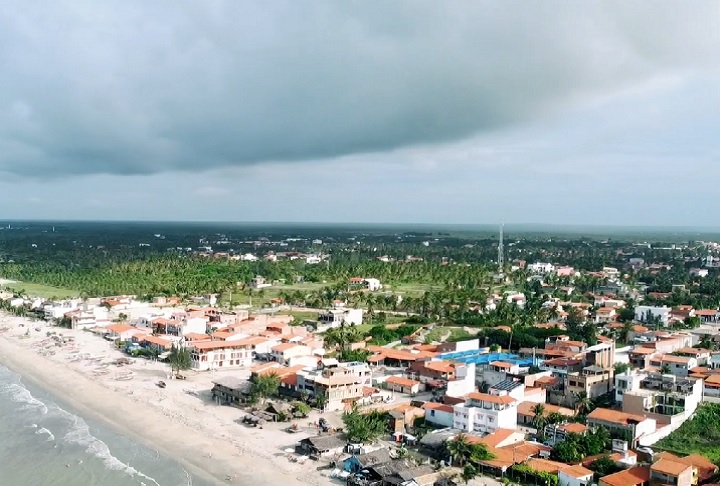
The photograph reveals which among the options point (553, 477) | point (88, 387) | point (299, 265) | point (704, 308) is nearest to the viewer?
point (553, 477)

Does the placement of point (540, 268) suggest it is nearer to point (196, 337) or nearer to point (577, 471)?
point (196, 337)

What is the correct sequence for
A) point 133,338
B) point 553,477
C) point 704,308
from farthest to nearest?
point 704,308
point 133,338
point 553,477

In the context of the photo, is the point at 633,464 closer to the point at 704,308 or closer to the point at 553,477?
the point at 553,477

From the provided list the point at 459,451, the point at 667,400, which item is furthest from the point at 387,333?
the point at 459,451

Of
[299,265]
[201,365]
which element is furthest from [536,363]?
[299,265]

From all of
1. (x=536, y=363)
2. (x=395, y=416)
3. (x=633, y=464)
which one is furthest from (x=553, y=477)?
(x=536, y=363)

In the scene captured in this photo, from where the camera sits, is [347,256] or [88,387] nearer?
[88,387]
